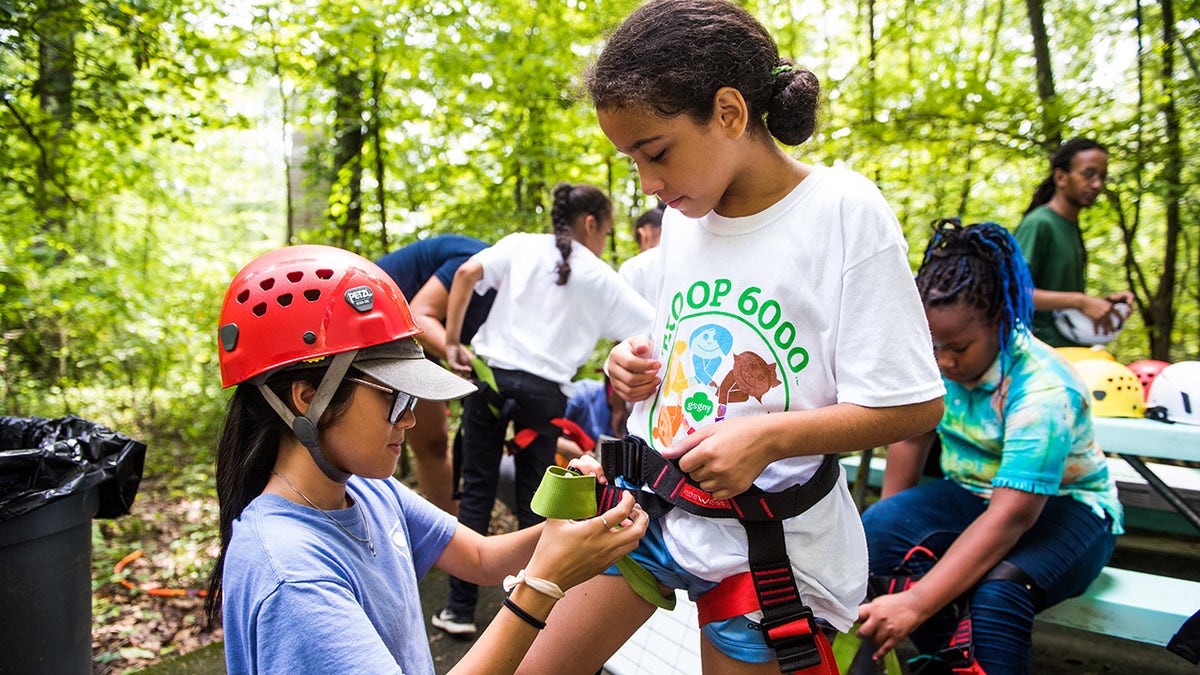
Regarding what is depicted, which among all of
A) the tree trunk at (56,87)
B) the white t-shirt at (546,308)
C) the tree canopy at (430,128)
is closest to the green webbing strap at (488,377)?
the white t-shirt at (546,308)

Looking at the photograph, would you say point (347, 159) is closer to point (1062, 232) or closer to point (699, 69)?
point (699, 69)

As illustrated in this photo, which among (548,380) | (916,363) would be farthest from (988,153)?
(916,363)

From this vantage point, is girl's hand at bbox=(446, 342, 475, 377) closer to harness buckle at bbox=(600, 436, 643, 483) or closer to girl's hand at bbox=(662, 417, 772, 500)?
harness buckle at bbox=(600, 436, 643, 483)

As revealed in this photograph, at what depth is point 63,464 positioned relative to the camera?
92.7 inches

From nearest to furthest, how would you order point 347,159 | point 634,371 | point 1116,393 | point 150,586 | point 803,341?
point 803,341
point 634,371
point 1116,393
point 150,586
point 347,159

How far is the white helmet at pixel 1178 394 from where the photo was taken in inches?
116

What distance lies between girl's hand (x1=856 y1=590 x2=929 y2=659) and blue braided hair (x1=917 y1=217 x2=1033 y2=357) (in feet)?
3.29

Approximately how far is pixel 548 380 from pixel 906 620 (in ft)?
6.92

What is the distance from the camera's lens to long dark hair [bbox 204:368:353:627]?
151 centimetres

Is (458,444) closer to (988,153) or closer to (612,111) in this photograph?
(612,111)

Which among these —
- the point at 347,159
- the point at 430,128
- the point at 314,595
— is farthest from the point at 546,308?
the point at 347,159

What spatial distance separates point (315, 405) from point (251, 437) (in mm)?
215

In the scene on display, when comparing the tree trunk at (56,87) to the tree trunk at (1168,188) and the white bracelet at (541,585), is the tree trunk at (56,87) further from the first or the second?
the tree trunk at (1168,188)

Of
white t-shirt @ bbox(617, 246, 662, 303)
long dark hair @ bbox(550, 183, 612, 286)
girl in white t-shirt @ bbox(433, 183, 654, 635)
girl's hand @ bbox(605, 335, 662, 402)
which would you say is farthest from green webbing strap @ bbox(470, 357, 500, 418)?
girl's hand @ bbox(605, 335, 662, 402)
